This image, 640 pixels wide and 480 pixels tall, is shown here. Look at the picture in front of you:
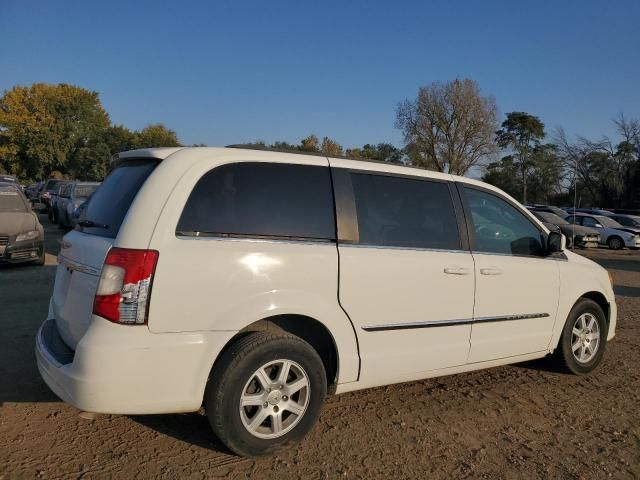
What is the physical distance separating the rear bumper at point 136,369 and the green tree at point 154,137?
5510 centimetres

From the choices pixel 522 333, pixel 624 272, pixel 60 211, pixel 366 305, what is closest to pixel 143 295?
pixel 366 305

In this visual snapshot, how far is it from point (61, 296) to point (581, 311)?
4.48m

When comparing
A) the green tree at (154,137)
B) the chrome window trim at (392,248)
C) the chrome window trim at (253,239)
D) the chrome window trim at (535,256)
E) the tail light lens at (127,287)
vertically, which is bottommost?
the tail light lens at (127,287)

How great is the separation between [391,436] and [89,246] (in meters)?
2.36

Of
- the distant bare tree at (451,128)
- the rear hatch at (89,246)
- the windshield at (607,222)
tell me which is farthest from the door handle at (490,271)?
the distant bare tree at (451,128)

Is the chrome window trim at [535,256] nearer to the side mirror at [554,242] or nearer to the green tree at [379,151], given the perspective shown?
the side mirror at [554,242]

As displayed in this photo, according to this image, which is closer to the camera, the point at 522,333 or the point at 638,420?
the point at 638,420

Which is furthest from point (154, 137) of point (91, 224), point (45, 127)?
point (91, 224)

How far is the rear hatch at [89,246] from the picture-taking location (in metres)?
3.16

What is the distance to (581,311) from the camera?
5109 millimetres

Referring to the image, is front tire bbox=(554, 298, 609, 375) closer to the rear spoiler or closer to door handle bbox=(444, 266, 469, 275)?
door handle bbox=(444, 266, 469, 275)

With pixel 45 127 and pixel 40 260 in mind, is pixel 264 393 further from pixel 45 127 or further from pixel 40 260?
pixel 45 127

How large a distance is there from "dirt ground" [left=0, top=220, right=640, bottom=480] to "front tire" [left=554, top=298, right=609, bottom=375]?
0.15 metres

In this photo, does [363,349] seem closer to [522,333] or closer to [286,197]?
[286,197]
